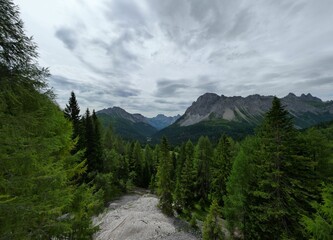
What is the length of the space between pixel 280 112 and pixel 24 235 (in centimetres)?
2064

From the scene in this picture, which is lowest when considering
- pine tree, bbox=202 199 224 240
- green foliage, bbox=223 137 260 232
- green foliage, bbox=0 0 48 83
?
pine tree, bbox=202 199 224 240

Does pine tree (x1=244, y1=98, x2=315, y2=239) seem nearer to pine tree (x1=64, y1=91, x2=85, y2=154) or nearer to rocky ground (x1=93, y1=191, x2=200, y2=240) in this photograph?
rocky ground (x1=93, y1=191, x2=200, y2=240)

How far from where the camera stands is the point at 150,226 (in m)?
32.8

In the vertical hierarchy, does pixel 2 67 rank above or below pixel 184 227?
above

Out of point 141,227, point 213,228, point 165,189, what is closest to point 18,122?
point 213,228

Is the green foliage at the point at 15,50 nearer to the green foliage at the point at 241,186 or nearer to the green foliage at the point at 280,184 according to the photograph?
the green foliage at the point at 280,184

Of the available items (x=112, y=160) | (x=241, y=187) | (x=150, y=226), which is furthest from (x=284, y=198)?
(x=112, y=160)

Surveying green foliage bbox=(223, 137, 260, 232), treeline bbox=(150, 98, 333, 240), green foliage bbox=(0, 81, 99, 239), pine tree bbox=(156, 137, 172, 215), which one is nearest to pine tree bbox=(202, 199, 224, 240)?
treeline bbox=(150, 98, 333, 240)

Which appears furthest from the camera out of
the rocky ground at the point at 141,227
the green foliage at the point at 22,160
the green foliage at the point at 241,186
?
the rocky ground at the point at 141,227

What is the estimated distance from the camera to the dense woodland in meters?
8.20

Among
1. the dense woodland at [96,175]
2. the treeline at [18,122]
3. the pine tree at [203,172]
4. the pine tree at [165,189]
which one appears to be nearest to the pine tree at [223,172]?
the dense woodland at [96,175]

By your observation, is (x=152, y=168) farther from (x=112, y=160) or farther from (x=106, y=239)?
(x=106, y=239)

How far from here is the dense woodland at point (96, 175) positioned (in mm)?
8195

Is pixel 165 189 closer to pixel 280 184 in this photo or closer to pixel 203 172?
pixel 203 172
